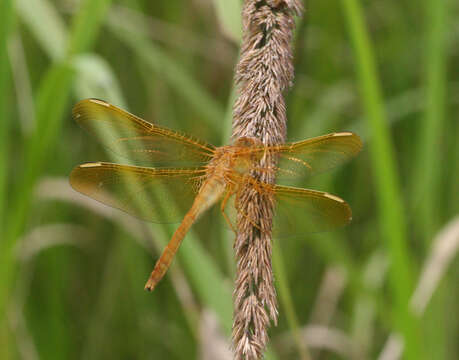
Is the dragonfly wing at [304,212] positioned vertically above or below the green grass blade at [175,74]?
below

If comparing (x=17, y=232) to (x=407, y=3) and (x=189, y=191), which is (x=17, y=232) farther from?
(x=407, y=3)

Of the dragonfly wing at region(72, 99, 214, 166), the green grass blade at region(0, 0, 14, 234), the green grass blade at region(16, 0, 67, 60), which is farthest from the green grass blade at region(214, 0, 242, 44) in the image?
the green grass blade at region(16, 0, 67, 60)

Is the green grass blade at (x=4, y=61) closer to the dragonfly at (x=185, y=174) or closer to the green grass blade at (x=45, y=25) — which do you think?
the dragonfly at (x=185, y=174)

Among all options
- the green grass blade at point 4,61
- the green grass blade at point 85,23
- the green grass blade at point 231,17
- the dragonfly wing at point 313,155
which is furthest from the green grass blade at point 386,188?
the green grass blade at point 4,61

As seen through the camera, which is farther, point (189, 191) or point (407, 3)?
point (407, 3)

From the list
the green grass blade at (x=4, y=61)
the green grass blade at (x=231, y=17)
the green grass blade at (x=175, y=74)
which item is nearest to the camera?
the green grass blade at (x=231, y=17)

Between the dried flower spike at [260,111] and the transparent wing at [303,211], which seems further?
the transparent wing at [303,211]

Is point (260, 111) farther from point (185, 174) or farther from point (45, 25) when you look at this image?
point (45, 25)

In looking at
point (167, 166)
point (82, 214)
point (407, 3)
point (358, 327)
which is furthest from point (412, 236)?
point (82, 214)

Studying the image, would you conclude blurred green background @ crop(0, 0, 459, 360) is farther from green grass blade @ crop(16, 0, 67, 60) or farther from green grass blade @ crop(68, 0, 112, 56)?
green grass blade @ crop(68, 0, 112, 56)
